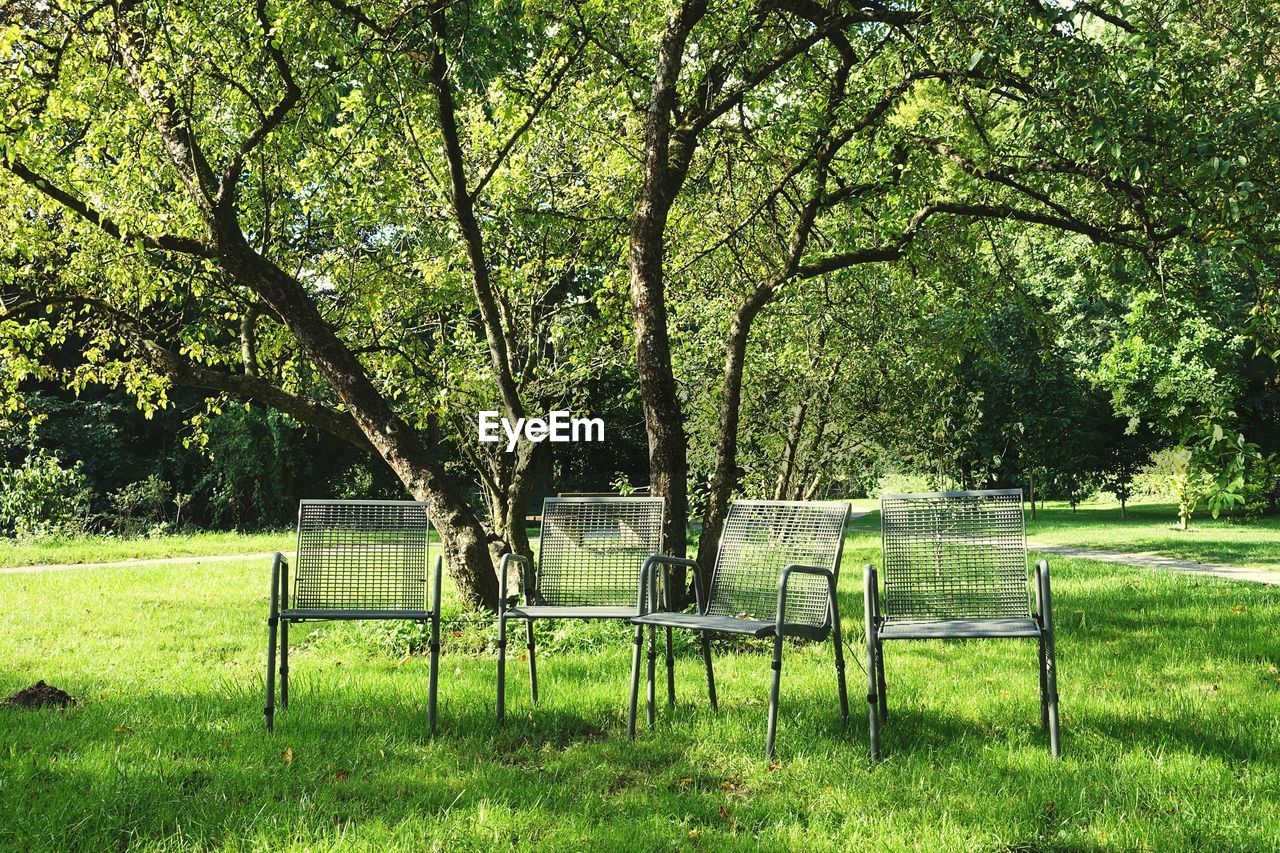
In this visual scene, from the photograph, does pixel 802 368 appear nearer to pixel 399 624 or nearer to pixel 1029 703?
pixel 399 624

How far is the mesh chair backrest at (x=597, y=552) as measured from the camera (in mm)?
6020

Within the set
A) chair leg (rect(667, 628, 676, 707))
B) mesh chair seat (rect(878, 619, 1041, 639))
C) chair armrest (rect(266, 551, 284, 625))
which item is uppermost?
chair armrest (rect(266, 551, 284, 625))

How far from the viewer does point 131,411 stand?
21.9 metres

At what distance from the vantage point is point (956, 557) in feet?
17.8

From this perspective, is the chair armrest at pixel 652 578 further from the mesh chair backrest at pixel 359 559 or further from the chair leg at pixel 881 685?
the mesh chair backrest at pixel 359 559

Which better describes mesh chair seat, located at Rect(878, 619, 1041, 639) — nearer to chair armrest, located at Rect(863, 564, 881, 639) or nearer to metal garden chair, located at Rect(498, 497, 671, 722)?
chair armrest, located at Rect(863, 564, 881, 639)

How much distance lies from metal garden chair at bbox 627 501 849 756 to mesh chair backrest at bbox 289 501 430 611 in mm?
1344

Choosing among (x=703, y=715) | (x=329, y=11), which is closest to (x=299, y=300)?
(x=329, y=11)

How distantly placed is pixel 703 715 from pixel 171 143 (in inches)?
231

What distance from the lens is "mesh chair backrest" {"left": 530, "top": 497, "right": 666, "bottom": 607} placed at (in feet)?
19.7

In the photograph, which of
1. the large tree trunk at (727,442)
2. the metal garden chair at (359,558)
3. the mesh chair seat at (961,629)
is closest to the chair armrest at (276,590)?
the metal garden chair at (359,558)

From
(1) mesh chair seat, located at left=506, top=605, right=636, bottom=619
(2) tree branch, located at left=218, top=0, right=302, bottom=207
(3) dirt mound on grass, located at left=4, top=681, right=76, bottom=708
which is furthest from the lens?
(2) tree branch, located at left=218, top=0, right=302, bottom=207

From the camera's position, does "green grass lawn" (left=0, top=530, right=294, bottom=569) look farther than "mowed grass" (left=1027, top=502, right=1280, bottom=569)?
No

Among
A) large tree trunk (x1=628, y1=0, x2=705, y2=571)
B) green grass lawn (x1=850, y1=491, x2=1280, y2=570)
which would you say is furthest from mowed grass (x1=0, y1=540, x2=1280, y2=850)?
green grass lawn (x1=850, y1=491, x2=1280, y2=570)
